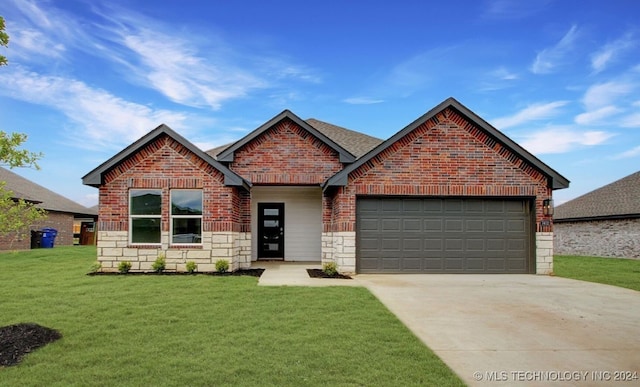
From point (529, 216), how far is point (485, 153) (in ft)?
8.23

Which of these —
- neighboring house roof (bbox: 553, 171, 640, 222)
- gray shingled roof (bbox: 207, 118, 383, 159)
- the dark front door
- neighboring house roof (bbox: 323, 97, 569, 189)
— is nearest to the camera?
neighboring house roof (bbox: 323, 97, 569, 189)

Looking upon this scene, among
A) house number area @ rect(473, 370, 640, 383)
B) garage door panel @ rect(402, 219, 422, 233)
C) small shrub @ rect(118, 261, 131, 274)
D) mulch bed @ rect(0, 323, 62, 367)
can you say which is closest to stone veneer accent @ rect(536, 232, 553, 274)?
garage door panel @ rect(402, 219, 422, 233)

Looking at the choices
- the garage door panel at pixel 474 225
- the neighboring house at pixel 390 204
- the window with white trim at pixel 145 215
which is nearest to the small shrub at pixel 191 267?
the neighboring house at pixel 390 204

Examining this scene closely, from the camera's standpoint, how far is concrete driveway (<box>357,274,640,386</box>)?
5027 millimetres

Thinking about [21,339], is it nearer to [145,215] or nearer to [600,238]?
[145,215]

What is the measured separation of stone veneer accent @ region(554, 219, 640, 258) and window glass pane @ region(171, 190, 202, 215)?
73.6 feet

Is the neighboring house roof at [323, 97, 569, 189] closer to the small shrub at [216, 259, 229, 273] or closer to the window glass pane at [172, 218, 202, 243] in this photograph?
the small shrub at [216, 259, 229, 273]

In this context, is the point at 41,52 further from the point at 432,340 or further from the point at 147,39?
the point at 432,340

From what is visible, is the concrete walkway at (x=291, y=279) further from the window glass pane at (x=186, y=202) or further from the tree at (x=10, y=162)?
the tree at (x=10, y=162)

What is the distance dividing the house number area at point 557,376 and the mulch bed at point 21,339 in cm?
550

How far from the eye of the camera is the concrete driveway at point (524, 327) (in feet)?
16.5

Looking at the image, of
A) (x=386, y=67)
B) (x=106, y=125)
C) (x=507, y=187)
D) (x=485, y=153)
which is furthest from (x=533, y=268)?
(x=106, y=125)

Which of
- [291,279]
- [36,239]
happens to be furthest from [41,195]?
[291,279]

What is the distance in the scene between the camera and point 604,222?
25328 millimetres
